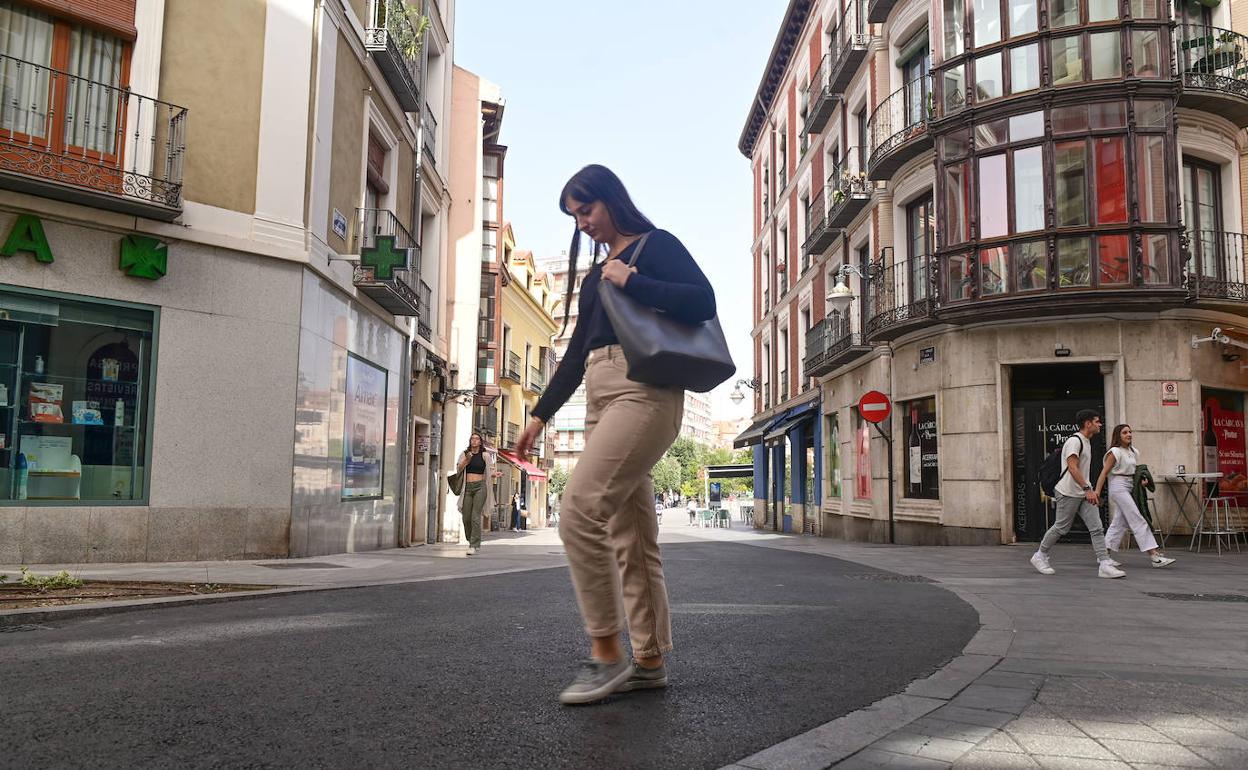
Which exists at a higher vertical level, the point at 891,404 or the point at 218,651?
the point at 891,404

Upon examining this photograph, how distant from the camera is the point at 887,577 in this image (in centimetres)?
921

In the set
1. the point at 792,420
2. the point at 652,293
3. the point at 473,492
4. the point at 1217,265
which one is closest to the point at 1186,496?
the point at 1217,265

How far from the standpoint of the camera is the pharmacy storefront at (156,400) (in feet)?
31.1

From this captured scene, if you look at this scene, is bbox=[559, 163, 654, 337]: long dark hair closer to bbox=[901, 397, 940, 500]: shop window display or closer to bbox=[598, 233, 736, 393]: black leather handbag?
bbox=[598, 233, 736, 393]: black leather handbag

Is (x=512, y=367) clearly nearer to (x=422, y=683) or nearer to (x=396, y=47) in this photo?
(x=396, y=47)

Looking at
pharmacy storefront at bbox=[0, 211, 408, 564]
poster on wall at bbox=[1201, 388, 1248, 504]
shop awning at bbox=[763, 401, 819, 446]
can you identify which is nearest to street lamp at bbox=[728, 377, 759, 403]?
shop awning at bbox=[763, 401, 819, 446]

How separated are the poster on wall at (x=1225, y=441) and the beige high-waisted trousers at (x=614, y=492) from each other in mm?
15160

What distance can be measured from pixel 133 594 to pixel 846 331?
1809cm

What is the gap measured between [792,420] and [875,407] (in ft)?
33.2

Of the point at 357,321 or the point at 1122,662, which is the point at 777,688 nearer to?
the point at 1122,662

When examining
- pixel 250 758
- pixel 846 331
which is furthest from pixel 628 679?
pixel 846 331

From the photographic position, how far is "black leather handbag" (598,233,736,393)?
124 inches

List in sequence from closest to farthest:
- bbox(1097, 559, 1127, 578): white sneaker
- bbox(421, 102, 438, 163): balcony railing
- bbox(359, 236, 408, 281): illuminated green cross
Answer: bbox(1097, 559, 1127, 578): white sneaker → bbox(359, 236, 408, 281): illuminated green cross → bbox(421, 102, 438, 163): balcony railing

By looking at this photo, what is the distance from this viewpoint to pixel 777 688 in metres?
3.45
